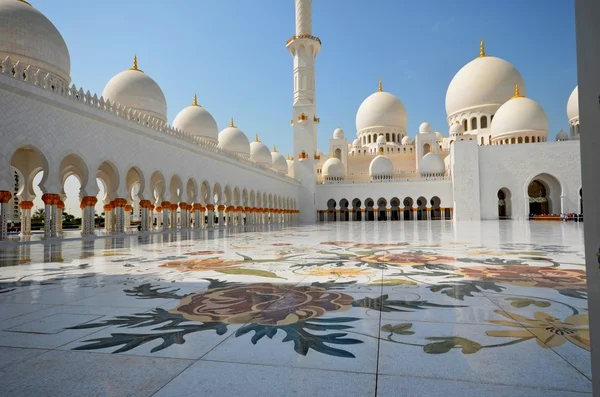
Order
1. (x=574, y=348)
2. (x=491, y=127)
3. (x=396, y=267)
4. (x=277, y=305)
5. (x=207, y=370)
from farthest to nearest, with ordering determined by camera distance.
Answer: (x=491, y=127) < (x=396, y=267) < (x=277, y=305) < (x=574, y=348) < (x=207, y=370)

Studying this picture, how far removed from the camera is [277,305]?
2.12 meters

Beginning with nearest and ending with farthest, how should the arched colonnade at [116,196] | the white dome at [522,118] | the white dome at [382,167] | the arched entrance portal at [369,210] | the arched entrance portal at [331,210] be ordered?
1. the arched colonnade at [116,196]
2. the white dome at [522,118]
3. the white dome at [382,167]
4. the arched entrance portal at [369,210]
5. the arched entrance portal at [331,210]

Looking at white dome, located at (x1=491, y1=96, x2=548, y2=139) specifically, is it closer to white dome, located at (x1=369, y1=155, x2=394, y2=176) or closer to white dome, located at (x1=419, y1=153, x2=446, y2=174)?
white dome, located at (x1=419, y1=153, x2=446, y2=174)

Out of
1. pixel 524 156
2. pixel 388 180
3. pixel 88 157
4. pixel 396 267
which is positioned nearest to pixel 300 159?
pixel 388 180

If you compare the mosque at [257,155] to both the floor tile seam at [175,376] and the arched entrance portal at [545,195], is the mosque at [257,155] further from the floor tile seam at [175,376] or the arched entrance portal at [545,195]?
the floor tile seam at [175,376]

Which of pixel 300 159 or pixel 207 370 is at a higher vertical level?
pixel 300 159

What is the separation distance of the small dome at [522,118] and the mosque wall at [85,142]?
16.3 metres

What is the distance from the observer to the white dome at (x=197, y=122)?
20609 millimetres

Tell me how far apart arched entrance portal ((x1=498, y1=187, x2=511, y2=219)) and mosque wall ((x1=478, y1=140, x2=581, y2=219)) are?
0.88 ft

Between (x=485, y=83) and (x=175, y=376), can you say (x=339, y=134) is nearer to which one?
(x=485, y=83)

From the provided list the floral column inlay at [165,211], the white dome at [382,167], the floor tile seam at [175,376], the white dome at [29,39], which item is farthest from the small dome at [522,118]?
the floor tile seam at [175,376]

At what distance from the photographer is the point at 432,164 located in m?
26.4

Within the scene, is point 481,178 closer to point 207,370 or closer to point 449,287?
point 449,287

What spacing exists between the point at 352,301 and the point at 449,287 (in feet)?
2.51
